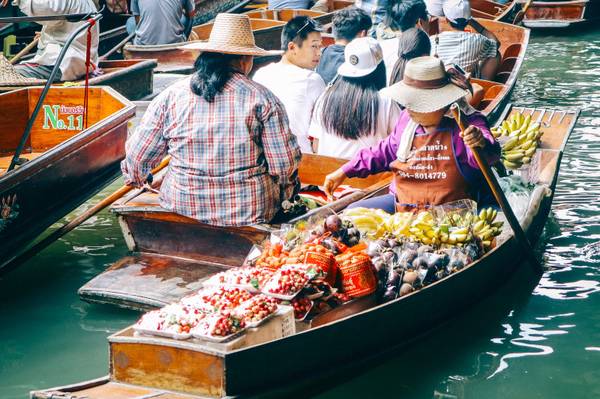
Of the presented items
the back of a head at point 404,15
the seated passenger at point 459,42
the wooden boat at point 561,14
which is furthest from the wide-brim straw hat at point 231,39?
the wooden boat at point 561,14

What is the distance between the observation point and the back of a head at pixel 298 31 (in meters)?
6.09

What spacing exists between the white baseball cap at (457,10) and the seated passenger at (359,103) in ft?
7.63

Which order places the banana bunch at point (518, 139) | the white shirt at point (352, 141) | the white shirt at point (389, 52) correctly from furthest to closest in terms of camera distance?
the white shirt at point (389, 52) < the banana bunch at point (518, 139) < the white shirt at point (352, 141)

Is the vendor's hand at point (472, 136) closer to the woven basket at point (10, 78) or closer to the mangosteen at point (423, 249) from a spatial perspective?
the mangosteen at point (423, 249)

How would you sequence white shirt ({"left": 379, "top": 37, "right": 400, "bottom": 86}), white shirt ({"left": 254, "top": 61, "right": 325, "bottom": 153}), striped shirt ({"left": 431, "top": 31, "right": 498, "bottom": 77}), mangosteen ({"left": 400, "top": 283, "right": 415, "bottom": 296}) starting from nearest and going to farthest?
1. mangosteen ({"left": 400, "top": 283, "right": 415, "bottom": 296})
2. white shirt ({"left": 254, "top": 61, "right": 325, "bottom": 153})
3. white shirt ({"left": 379, "top": 37, "right": 400, "bottom": 86})
4. striped shirt ({"left": 431, "top": 31, "right": 498, "bottom": 77})

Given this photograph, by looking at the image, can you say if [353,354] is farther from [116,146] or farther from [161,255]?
[116,146]

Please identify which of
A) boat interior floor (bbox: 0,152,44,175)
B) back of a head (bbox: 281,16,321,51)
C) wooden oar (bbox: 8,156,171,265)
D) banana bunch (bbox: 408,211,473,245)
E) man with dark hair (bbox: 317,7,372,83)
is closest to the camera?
banana bunch (bbox: 408,211,473,245)

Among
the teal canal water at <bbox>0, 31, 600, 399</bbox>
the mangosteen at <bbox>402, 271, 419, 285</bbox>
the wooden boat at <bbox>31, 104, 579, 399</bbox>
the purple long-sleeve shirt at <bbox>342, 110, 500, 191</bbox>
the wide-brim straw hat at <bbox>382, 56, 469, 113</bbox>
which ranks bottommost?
the teal canal water at <bbox>0, 31, 600, 399</bbox>

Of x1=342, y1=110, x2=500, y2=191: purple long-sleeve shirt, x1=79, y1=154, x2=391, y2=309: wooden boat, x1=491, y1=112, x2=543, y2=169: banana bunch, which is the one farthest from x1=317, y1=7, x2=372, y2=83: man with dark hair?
x1=342, y1=110, x2=500, y2=191: purple long-sleeve shirt

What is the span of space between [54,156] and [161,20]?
435 cm

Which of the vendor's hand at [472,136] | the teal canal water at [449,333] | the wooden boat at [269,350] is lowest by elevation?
the teal canal water at [449,333]

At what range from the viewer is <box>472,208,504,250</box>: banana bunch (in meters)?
4.74

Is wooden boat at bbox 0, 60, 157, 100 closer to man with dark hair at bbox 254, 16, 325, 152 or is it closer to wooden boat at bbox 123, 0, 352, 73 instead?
wooden boat at bbox 123, 0, 352, 73

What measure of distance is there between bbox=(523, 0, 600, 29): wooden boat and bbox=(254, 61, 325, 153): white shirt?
314 inches
